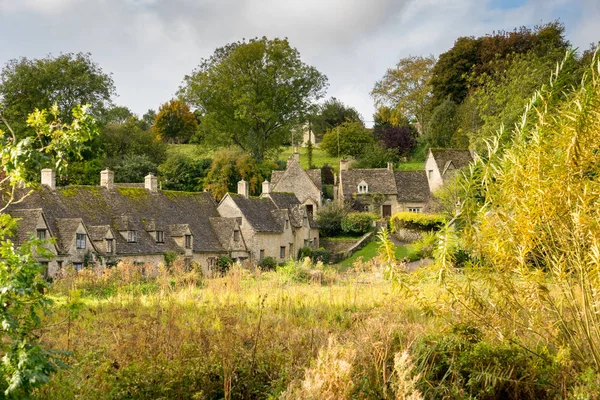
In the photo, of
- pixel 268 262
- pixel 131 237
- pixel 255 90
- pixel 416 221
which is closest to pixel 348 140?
pixel 255 90

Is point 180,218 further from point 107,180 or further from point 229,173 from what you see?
point 229,173

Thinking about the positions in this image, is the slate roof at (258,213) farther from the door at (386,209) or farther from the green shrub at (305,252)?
the door at (386,209)

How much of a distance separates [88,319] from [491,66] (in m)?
58.3

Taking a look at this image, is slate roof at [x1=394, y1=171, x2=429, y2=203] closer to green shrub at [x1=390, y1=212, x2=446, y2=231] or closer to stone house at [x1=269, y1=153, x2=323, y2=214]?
stone house at [x1=269, y1=153, x2=323, y2=214]

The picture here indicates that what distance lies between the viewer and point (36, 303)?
19.6 feet

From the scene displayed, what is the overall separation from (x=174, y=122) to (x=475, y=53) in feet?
137

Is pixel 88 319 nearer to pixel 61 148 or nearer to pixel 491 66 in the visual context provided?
pixel 61 148

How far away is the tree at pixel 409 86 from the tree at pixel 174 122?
2708 centimetres

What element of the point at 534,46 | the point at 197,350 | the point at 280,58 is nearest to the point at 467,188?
the point at 197,350

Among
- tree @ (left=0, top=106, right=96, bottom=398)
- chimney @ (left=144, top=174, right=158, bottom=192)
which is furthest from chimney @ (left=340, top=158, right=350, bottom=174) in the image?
tree @ (left=0, top=106, right=96, bottom=398)

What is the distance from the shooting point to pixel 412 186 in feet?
190

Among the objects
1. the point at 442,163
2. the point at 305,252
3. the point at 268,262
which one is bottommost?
the point at 268,262

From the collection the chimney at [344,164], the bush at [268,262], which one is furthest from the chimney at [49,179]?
the chimney at [344,164]

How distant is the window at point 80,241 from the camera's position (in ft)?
99.7
